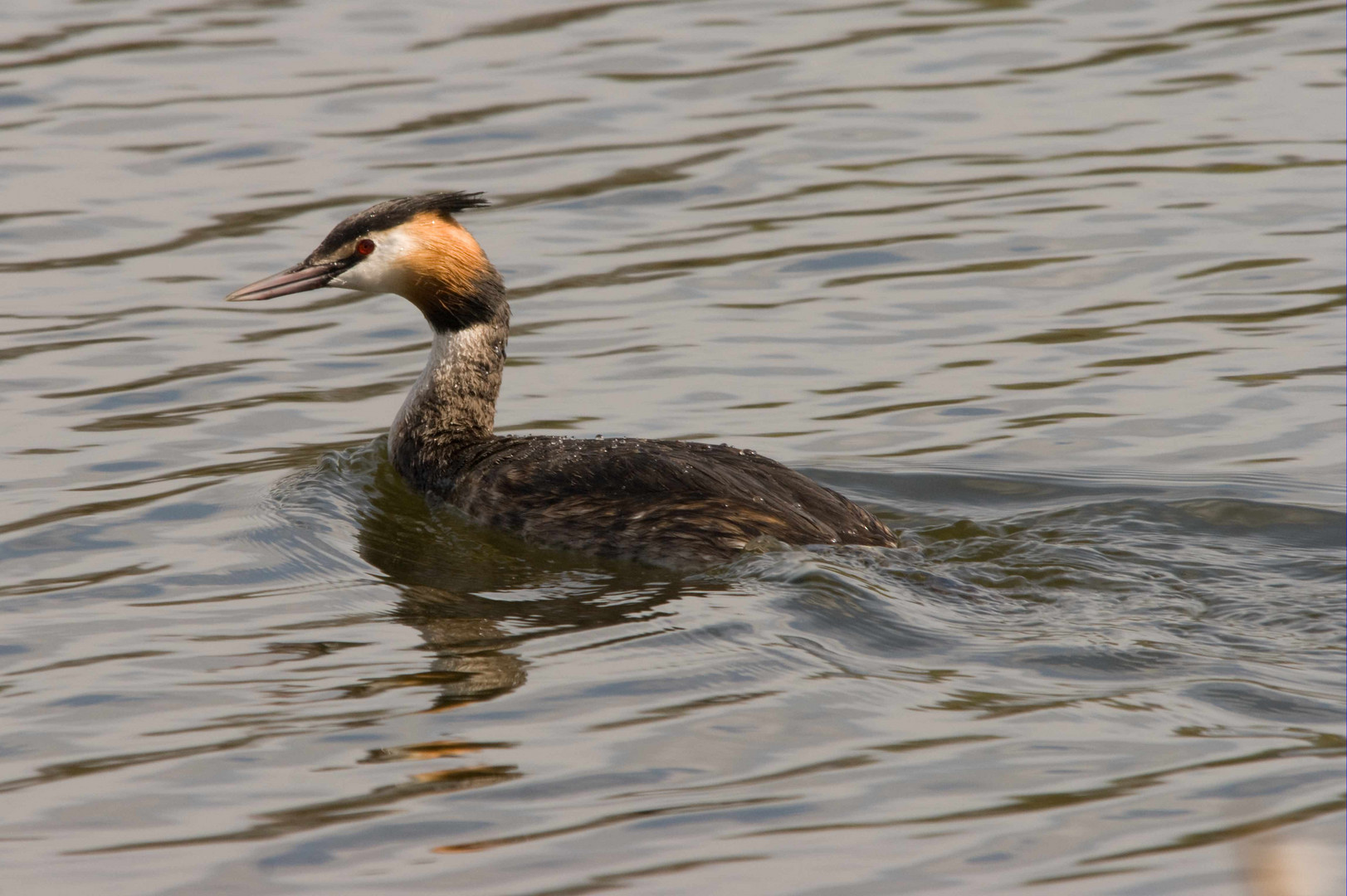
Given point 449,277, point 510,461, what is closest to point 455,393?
point 449,277

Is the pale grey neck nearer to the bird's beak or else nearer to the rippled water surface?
the rippled water surface

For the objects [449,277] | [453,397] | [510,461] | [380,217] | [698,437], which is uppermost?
[380,217]

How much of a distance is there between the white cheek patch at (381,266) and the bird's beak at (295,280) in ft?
0.13

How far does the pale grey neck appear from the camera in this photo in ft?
27.5

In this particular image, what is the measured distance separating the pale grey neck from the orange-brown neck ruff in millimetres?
63

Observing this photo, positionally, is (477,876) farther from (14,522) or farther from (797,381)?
(797,381)

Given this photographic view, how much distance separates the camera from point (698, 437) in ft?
28.5

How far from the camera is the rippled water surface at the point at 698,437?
4992mm

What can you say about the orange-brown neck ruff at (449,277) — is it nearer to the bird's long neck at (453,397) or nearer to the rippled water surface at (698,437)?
the bird's long neck at (453,397)

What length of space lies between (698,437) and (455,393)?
3.69 ft

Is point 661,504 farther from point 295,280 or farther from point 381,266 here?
point 295,280

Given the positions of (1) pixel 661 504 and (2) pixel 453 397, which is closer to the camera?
(1) pixel 661 504

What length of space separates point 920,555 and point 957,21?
8673 millimetres

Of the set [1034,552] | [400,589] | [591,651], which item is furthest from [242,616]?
[1034,552]
